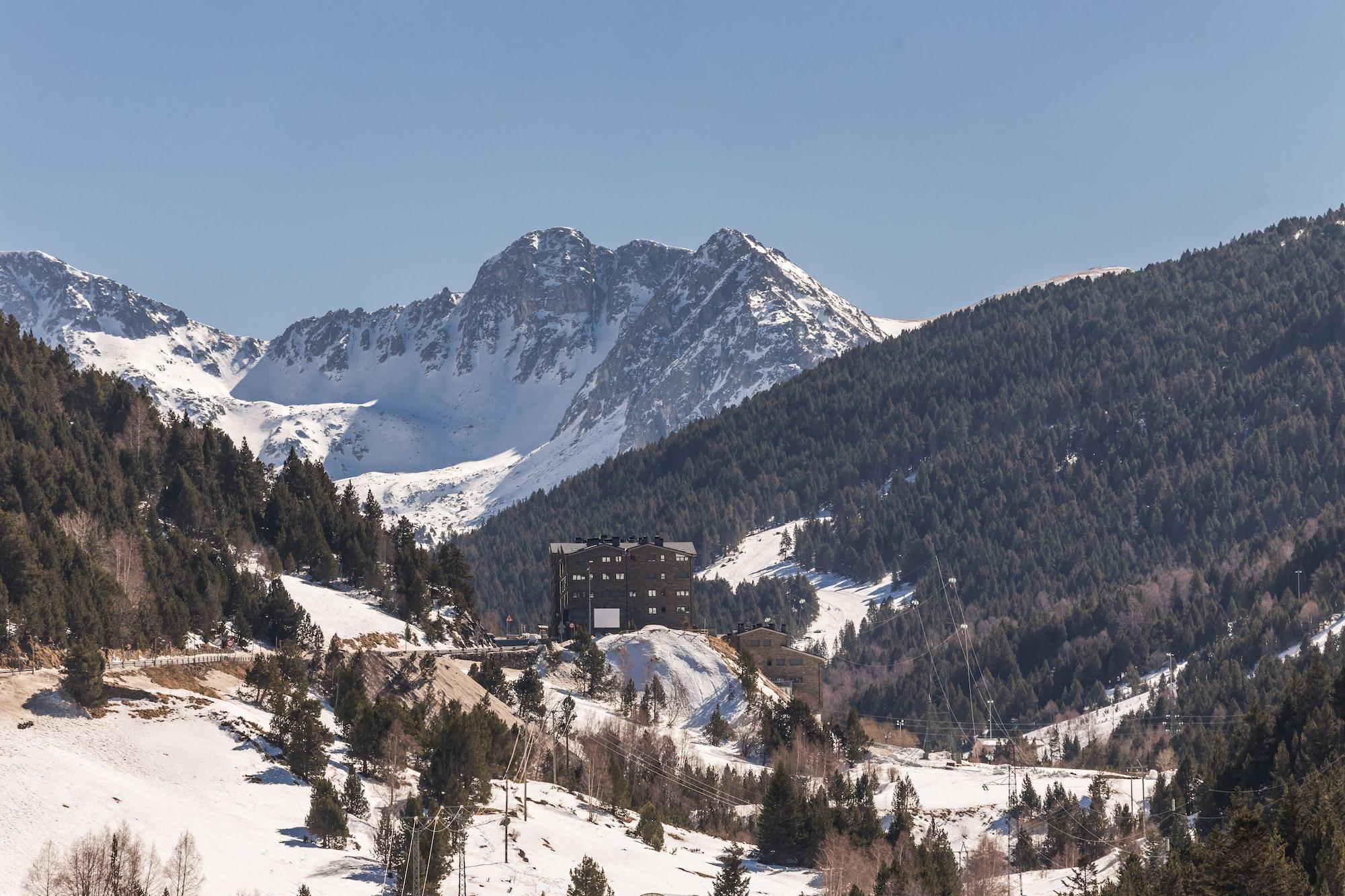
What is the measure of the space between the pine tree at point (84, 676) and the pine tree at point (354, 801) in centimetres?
1733

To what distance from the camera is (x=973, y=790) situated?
173 m

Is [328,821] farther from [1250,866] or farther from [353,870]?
[1250,866]

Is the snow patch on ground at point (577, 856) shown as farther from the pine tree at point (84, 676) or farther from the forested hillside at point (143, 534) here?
the forested hillside at point (143, 534)

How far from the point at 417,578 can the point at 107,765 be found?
70.0m

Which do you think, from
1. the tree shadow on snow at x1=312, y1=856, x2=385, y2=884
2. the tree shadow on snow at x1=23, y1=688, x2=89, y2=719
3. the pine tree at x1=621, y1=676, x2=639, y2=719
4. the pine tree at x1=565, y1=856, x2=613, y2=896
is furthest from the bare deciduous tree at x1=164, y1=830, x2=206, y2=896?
the pine tree at x1=621, y1=676, x2=639, y2=719

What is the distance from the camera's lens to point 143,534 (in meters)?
162

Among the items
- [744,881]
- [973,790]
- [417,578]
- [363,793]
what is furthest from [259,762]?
[973,790]

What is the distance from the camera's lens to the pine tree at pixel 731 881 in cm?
11756

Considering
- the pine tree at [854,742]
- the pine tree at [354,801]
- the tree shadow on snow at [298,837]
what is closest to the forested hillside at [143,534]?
the pine tree at [354,801]

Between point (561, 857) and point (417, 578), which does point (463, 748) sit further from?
point (417, 578)

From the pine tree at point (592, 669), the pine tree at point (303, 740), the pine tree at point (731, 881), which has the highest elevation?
the pine tree at point (592, 669)

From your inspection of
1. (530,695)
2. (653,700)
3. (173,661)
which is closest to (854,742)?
(653,700)

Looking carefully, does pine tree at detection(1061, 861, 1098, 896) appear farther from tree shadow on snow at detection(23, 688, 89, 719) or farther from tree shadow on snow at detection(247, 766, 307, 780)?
tree shadow on snow at detection(23, 688, 89, 719)

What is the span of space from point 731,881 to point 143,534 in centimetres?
7064
